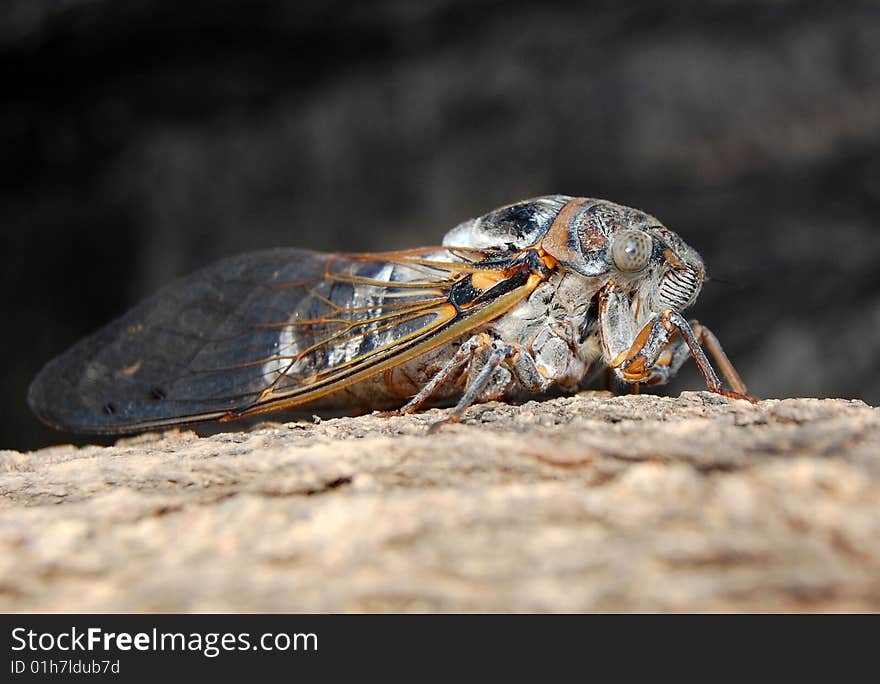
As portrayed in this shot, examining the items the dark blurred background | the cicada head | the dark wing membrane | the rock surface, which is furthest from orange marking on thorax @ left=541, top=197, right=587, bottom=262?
the dark blurred background

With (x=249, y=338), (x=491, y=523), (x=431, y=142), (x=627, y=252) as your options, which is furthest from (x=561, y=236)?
(x=431, y=142)

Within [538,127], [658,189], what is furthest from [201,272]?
[658,189]

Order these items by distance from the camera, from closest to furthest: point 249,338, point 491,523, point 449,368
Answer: point 491,523 → point 449,368 → point 249,338

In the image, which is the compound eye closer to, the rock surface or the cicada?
the cicada

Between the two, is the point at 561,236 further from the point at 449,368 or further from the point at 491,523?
the point at 491,523

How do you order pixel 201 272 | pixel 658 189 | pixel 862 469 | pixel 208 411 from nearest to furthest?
pixel 862 469, pixel 208 411, pixel 201 272, pixel 658 189
